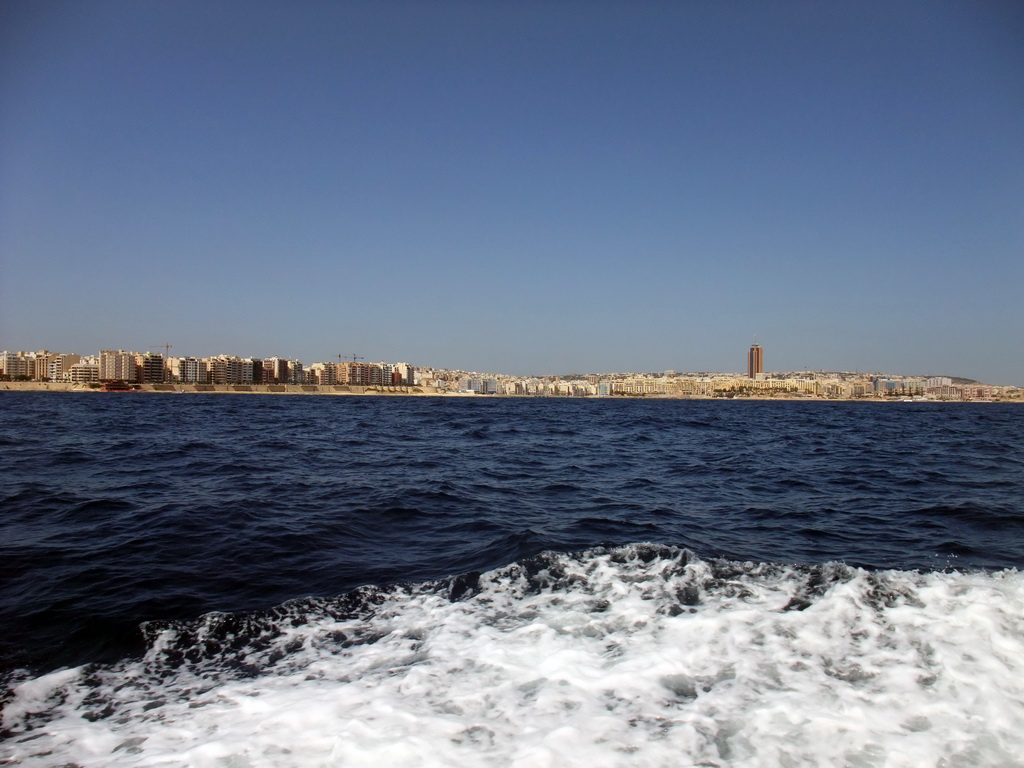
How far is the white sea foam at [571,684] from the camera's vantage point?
2867mm

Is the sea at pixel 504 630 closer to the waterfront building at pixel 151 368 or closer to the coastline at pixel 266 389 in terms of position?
the coastline at pixel 266 389

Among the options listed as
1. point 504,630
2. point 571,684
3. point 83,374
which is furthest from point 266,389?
point 571,684

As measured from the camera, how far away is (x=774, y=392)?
569ft

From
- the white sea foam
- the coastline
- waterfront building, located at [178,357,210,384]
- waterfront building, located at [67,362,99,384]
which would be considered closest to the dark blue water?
the white sea foam

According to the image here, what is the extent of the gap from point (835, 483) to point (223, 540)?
36.3ft

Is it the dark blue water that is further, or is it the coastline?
the coastline

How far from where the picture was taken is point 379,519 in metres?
8.14

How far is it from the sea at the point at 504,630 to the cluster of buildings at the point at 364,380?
139 m

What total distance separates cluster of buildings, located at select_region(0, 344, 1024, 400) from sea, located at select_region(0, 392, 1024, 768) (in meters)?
139

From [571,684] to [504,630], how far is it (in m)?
0.90

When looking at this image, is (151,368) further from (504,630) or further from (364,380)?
(504,630)

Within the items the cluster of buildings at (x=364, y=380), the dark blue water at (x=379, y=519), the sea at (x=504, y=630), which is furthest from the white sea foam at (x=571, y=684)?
the cluster of buildings at (x=364, y=380)

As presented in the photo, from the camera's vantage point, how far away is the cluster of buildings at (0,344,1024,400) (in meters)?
131

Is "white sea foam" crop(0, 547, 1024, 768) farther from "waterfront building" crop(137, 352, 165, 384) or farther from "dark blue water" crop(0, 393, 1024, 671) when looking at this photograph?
"waterfront building" crop(137, 352, 165, 384)
